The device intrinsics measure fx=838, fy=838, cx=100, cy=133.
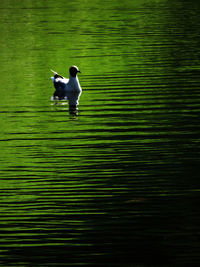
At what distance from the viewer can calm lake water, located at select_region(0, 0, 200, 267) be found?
12000mm

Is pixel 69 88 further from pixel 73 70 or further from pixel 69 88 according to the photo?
pixel 73 70

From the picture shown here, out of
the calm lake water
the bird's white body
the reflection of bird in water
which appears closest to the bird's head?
the reflection of bird in water

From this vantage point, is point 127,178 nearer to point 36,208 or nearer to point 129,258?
point 36,208

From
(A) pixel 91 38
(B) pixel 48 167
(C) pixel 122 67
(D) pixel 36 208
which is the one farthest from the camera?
(A) pixel 91 38

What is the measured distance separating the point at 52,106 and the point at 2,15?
42.9 m

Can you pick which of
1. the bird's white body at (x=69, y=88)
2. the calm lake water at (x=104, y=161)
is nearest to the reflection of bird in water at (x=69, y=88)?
the bird's white body at (x=69, y=88)

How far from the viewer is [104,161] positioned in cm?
1686

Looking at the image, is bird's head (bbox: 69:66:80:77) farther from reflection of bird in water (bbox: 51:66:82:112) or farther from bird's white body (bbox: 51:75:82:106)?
bird's white body (bbox: 51:75:82:106)

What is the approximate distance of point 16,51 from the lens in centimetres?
4166

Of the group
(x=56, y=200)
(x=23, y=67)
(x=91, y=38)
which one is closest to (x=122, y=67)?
(x=23, y=67)

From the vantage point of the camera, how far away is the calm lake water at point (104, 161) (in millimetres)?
12000

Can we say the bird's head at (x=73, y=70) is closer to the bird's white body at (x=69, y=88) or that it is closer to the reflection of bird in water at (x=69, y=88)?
the reflection of bird in water at (x=69, y=88)

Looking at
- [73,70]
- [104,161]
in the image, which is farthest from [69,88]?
[104,161]

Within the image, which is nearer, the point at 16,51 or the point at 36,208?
the point at 36,208
